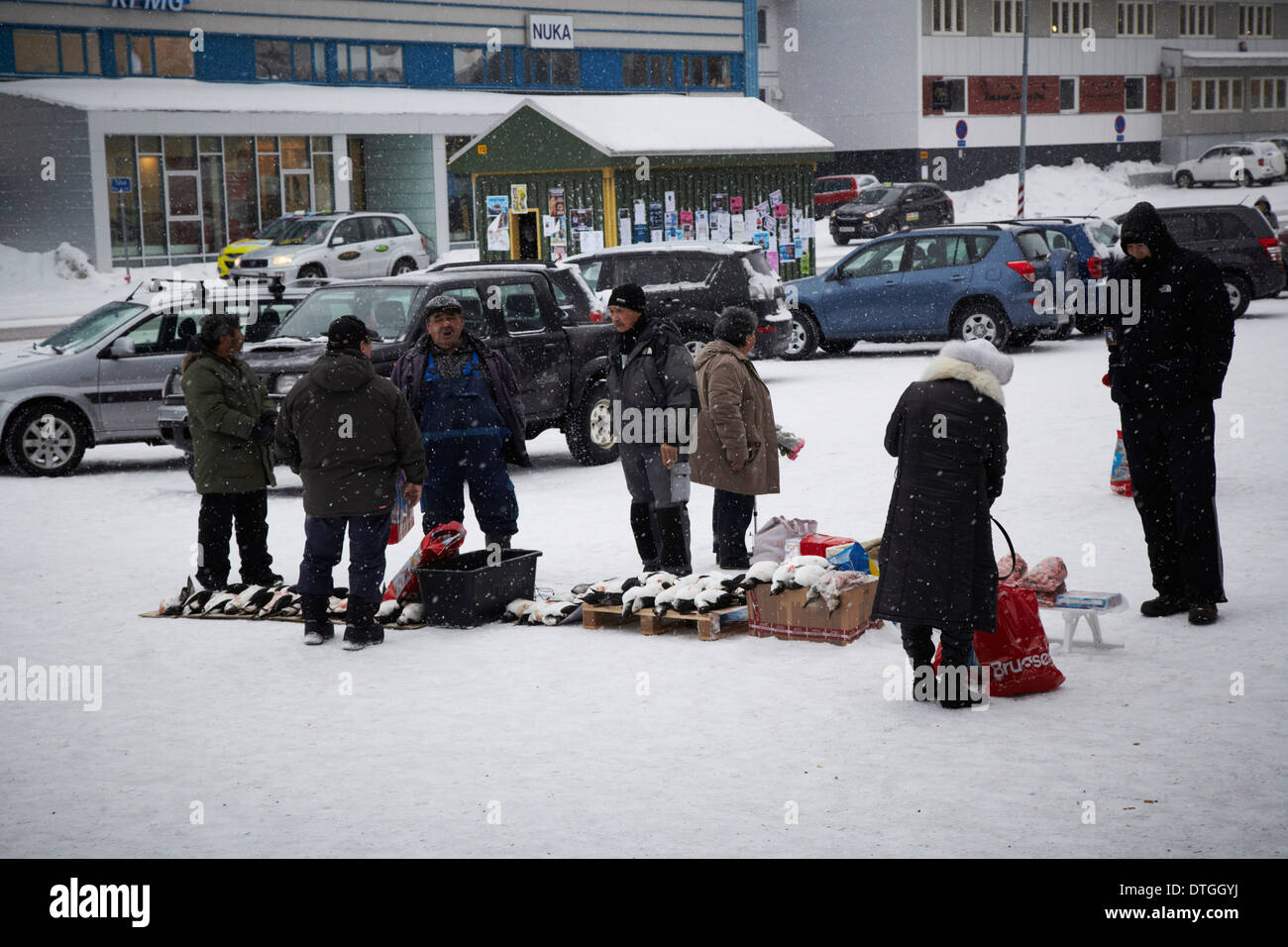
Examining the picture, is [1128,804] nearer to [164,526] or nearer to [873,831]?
[873,831]

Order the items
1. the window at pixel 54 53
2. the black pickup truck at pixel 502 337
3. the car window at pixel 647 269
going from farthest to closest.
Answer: the window at pixel 54 53 < the car window at pixel 647 269 < the black pickup truck at pixel 502 337

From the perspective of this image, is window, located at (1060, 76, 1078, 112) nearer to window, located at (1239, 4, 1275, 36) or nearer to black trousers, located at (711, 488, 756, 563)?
window, located at (1239, 4, 1275, 36)

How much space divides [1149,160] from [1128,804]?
66399 mm

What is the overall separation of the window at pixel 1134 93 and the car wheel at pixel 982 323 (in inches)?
1961

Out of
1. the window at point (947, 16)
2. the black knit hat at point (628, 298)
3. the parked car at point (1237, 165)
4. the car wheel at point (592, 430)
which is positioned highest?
the window at point (947, 16)

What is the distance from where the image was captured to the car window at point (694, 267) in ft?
61.7

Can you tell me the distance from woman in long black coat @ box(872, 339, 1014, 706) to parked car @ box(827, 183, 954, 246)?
38.8m

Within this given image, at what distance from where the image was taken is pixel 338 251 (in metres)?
32.5

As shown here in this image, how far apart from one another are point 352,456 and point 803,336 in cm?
1427

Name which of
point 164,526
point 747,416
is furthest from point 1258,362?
point 164,526

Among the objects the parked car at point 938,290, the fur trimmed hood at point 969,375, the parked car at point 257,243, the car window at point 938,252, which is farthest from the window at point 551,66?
the fur trimmed hood at point 969,375

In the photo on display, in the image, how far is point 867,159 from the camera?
198 ft

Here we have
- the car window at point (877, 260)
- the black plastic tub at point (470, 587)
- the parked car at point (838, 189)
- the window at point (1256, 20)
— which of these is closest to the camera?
the black plastic tub at point (470, 587)

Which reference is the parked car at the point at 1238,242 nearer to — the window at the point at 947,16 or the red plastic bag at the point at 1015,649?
the red plastic bag at the point at 1015,649
